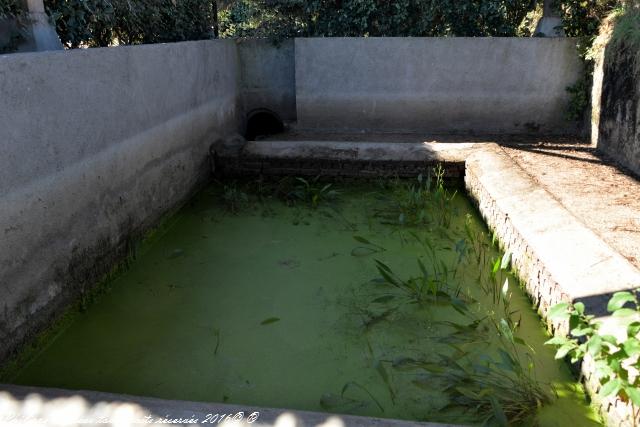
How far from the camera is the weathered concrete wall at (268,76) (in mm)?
6934

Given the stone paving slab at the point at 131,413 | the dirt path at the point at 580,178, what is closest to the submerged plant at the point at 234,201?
the dirt path at the point at 580,178

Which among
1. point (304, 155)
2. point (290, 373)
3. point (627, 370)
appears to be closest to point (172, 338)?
point (290, 373)

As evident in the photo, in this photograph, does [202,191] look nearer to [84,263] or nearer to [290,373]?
[84,263]

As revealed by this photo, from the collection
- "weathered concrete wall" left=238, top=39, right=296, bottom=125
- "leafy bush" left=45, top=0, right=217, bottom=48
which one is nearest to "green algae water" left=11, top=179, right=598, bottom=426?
"leafy bush" left=45, top=0, right=217, bottom=48

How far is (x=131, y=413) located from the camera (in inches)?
70.6

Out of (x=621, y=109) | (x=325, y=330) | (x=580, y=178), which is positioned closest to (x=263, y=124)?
(x=580, y=178)

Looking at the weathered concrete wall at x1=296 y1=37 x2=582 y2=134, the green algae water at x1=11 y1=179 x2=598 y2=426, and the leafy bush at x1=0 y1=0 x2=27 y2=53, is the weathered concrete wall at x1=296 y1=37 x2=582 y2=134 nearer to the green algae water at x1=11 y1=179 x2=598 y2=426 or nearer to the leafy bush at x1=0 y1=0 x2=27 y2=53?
the green algae water at x1=11 y1=179 x2=598 y2=426

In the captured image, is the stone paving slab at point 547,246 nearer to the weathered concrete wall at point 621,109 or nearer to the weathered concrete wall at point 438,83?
the weathered concrete wall at point 621,109

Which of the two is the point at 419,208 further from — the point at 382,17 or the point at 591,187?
the point at 382,17

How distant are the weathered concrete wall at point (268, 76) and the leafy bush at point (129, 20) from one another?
61 centimetres

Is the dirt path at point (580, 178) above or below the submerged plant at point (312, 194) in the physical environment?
above

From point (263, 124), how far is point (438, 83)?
8.11 ft

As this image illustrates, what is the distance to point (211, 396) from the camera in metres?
2.44

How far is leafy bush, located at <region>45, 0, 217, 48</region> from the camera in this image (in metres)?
4.31
